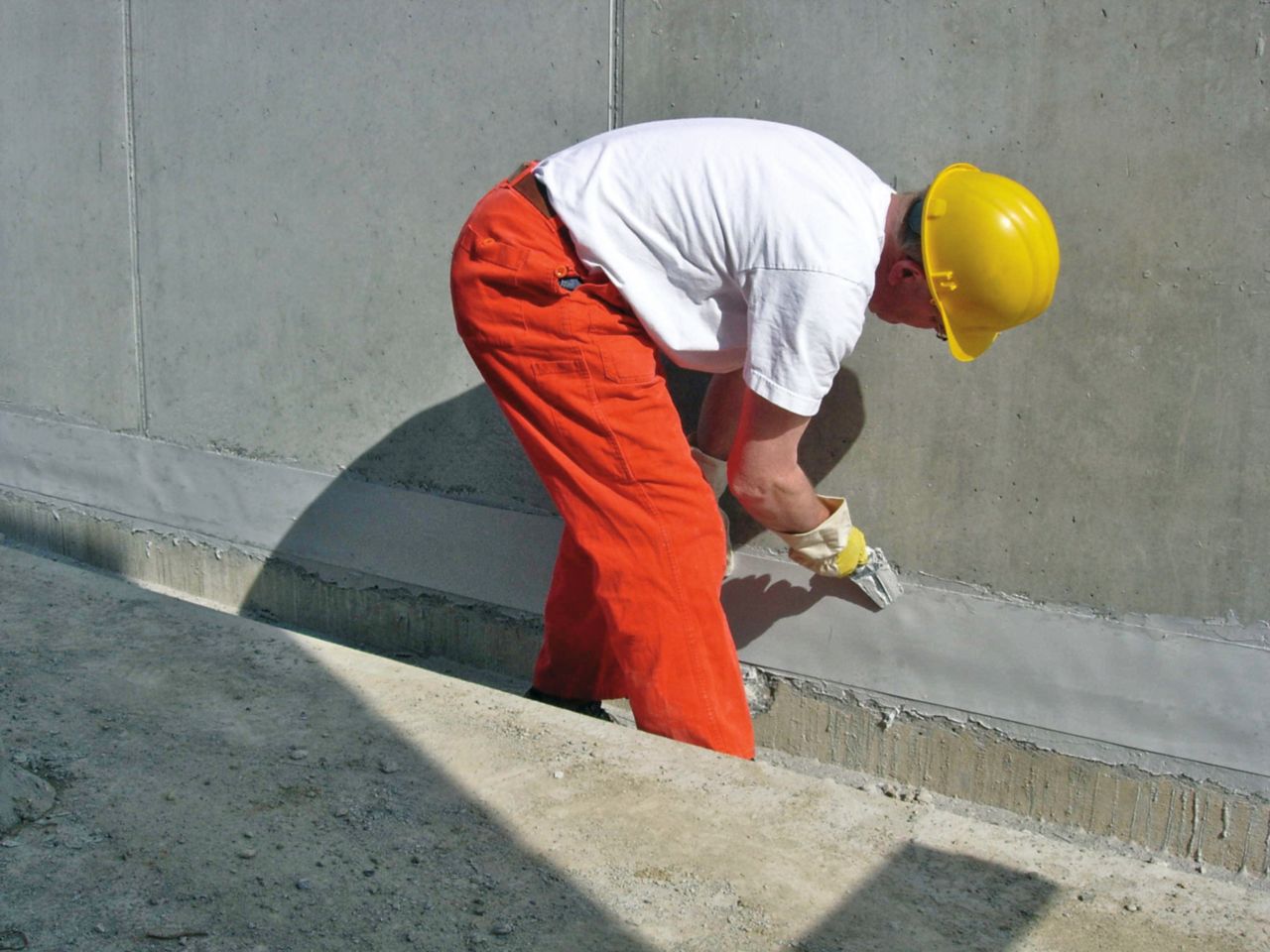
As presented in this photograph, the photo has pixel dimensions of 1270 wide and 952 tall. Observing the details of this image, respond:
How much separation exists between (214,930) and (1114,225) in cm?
226

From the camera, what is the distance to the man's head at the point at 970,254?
A: 8.15 ft

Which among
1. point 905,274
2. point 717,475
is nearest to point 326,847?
point 717,475

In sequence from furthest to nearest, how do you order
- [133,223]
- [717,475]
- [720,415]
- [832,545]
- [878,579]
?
[133,223] → [717,475] → [720,415] → [878,579] → [832,545]

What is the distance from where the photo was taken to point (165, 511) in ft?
14.9

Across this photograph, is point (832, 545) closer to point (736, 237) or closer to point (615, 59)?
point (736, 237)

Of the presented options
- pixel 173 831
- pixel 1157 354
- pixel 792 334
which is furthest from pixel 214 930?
pixel 1157 354

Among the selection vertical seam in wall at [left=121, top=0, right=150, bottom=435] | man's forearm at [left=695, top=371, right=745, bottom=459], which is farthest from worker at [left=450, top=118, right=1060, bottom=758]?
vertical seam in wall at [left=121, top=0, right=150, bottom=435]

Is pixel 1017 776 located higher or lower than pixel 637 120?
lower

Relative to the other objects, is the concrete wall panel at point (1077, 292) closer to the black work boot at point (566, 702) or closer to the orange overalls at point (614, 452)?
the orange overalls at point (614, 452)

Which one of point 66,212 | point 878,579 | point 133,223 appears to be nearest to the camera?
point 878,579

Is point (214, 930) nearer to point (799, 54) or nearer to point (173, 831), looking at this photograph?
point (173, 831)

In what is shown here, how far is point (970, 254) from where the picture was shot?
2488 millimetres

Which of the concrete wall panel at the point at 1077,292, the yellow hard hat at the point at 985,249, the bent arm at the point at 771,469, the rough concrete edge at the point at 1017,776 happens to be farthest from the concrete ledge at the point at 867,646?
the yellow hard hat at the point at 985,249

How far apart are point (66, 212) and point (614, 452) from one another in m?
2.96
